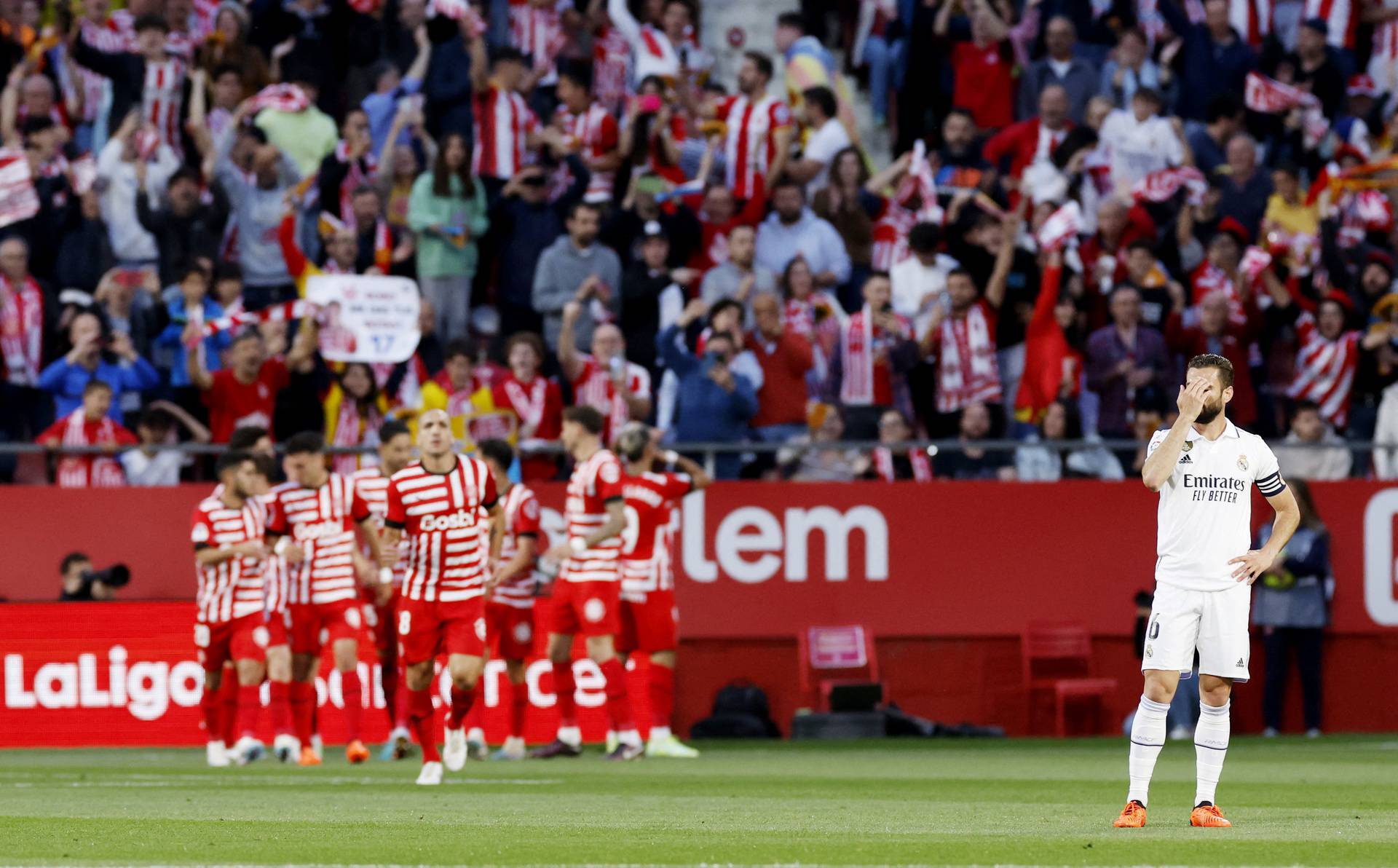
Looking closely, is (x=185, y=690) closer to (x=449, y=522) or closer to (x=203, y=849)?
(x=449, y=522)

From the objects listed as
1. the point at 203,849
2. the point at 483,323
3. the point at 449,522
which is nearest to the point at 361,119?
the point at 483,323

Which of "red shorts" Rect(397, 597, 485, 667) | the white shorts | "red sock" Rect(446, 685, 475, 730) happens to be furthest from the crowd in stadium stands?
the white shorts

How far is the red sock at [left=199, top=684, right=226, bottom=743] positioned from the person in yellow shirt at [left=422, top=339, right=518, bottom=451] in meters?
3.44

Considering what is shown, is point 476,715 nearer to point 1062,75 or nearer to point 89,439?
point 89,439

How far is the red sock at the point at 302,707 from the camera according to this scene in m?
16.8

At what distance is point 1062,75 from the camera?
22.9 metres

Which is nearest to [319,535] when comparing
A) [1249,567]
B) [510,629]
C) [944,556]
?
[510,629]

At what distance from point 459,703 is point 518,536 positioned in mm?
2974

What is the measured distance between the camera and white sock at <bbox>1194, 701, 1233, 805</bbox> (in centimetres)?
1046

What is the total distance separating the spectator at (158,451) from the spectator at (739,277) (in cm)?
469

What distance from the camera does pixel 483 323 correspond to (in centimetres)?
2086

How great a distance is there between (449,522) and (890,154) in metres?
10.8

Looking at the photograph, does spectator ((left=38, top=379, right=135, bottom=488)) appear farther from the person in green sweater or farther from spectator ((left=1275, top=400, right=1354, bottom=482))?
spectator ((left=1275, top=400, right=1354, bottom=482))

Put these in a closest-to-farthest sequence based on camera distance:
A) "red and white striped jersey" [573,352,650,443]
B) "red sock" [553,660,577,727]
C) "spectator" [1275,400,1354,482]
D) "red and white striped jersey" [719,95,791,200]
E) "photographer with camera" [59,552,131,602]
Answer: "red sock" [553,660,577,727] < "photographer with camera" [59,552,131,602] < "red and white striped jersey" [573,352,650,443] < "spectator" [1275,400,1354,482] < "red and white striped jersey" [719,95,791,200]
